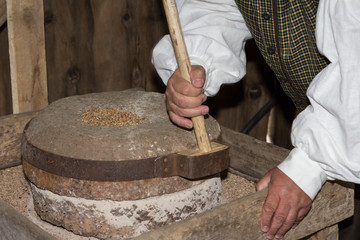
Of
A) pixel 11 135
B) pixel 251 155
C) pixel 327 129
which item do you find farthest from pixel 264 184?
pixel 11 135

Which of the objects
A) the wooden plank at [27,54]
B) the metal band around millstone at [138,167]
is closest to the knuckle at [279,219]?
the metal band around millstone at [138,167]

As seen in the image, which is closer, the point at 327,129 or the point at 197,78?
the point at 327,129

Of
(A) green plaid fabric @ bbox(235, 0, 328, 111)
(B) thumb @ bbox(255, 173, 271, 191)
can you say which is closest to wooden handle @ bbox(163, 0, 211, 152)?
(B) thumb @ bbox(255, 173, 271, 191)

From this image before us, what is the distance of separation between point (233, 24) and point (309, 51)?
0.26 m

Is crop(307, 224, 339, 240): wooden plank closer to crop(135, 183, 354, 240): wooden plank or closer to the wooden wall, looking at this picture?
crop(135, 183, 354, 240): wooden plank

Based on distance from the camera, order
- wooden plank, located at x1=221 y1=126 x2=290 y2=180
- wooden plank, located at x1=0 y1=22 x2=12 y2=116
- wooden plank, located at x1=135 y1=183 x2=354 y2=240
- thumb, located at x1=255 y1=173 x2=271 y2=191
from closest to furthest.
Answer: wooden plank, located at x1=135 y1=183 x2=354 y2=240 → thumb, located at x1=255 y1=173 x2=271 y2=191 → wooden plank, located at x1=221 y1=126 x2=290 y2=180 → wooden plank, located at x1=0 y1=22 x2=12 y2=116

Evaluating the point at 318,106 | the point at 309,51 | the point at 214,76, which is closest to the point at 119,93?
the point at 214,76

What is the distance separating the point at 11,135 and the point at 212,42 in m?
0.82

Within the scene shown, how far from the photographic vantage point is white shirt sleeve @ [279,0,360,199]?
1.39 meters

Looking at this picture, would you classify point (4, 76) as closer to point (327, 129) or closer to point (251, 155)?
point (251, 155)

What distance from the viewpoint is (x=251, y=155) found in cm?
219

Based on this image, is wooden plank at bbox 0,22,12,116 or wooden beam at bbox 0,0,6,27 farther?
wooden plank at bbox 0,22,12,116

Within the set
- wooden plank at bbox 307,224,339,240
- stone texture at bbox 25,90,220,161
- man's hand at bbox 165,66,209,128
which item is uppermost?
man's hand at bbox 165,66,209,128

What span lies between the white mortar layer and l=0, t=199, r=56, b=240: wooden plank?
21 centimetres
